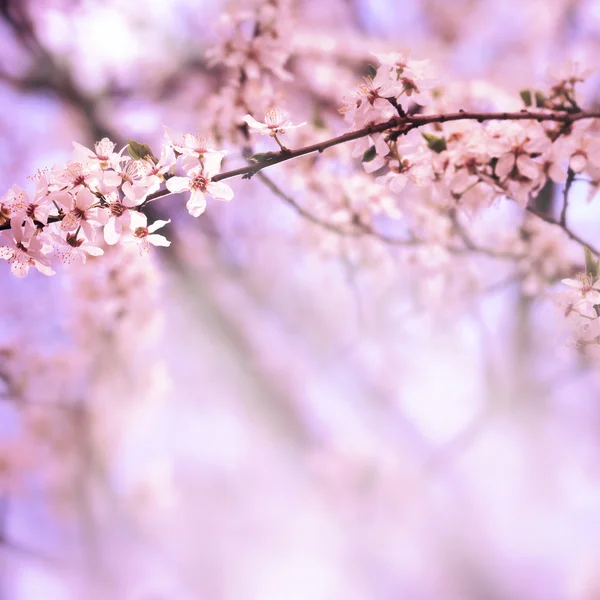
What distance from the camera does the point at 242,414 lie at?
6.62 m

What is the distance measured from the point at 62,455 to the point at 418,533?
412 cm

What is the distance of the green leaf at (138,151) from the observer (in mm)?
915

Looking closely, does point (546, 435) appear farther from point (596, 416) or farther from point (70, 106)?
point (70, 106)

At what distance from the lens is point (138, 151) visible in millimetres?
927

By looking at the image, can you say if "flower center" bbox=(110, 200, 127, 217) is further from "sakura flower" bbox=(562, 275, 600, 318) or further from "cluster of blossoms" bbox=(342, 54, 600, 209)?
"sakura flower" bbox=(562, 275, 600, 318)

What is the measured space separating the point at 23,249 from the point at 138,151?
294 mm

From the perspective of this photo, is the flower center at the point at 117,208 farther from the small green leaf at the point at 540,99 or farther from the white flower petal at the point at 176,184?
the small green leaf at the point at 540,99

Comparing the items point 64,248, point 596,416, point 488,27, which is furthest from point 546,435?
point 64,248

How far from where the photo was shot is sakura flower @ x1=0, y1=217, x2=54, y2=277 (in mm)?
885

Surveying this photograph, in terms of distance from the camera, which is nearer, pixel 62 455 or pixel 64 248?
pixel 64 248

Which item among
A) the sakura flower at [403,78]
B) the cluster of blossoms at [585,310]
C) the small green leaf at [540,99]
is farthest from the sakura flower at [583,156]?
the sakura flower at [403,78]

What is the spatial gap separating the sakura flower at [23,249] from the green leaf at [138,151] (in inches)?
9.2

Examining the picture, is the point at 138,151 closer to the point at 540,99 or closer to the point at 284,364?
the point at 540,99

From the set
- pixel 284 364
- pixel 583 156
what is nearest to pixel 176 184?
pixel 583 156
